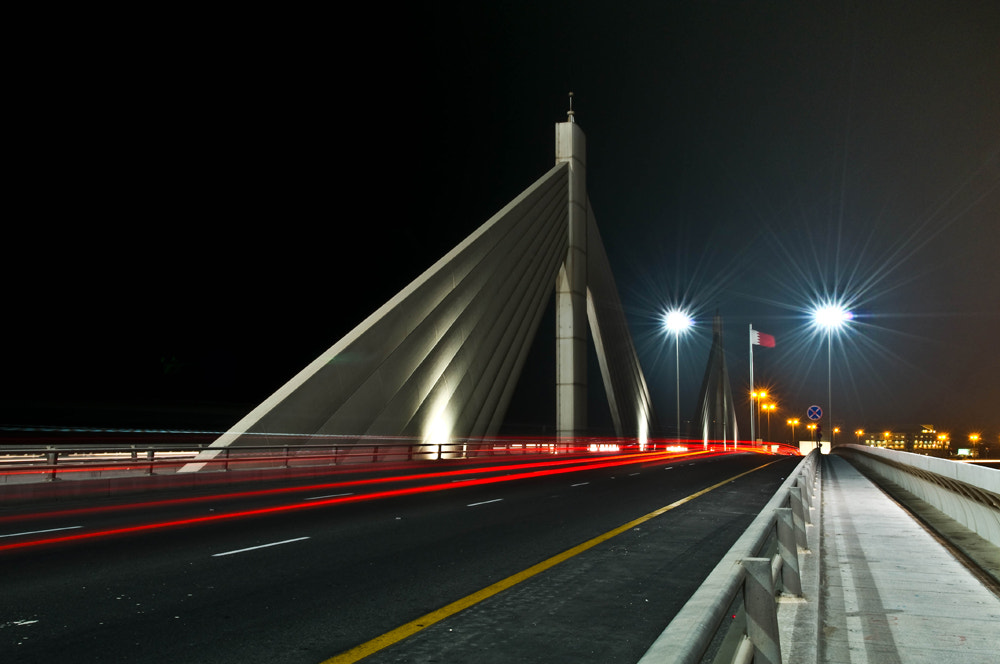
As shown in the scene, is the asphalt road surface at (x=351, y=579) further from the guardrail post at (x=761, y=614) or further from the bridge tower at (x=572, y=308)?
the bridge tower at (x=572, y=308)

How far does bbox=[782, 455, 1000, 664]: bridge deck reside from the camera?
17.2ft

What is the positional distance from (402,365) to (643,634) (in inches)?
868

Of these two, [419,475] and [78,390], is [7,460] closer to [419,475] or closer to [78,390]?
[419,475]

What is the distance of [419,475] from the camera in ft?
83.9

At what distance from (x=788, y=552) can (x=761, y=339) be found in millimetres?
67357

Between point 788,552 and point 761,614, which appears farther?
point 788,552

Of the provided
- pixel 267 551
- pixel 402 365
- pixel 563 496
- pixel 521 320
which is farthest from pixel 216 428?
pixel 267 551

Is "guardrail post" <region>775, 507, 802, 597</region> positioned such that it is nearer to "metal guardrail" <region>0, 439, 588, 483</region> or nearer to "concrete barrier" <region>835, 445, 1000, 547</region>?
"concrete barrier" <region>835, 445, 1000, 547</region>

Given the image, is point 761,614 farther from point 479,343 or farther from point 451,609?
point 479,343

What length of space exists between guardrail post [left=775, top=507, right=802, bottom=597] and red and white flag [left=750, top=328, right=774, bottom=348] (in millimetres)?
60909

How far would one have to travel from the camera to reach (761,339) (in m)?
70.8

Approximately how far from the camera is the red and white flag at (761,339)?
66.0 meters

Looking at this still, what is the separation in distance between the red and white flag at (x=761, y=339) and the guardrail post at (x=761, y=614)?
211ft

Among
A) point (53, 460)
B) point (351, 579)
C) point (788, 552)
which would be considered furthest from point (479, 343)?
point (788, 552)
